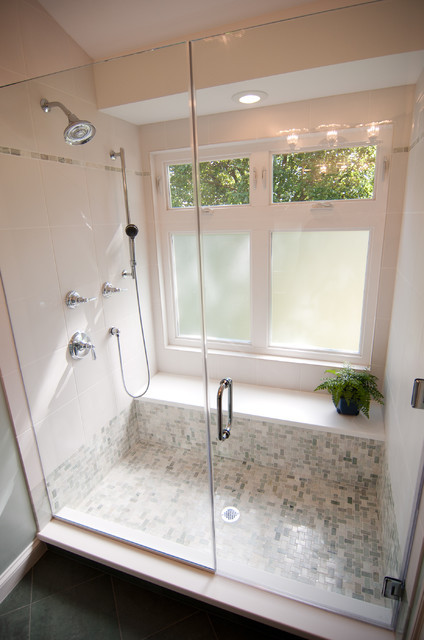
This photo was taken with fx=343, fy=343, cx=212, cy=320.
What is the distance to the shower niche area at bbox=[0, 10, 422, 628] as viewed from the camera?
1.55m

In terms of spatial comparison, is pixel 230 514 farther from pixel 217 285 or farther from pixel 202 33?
pixel 202 33

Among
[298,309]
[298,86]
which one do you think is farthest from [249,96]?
[298,309]


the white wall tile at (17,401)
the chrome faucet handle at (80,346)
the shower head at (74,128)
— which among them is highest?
the shower head at (74,128)

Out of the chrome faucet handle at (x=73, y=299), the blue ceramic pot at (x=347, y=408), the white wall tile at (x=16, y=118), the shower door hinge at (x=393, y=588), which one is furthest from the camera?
the blue ceramic pot at (x=347, y=408)

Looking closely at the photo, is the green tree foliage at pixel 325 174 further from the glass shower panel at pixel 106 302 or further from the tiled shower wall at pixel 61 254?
the tiled shower wall at pixel 61 254

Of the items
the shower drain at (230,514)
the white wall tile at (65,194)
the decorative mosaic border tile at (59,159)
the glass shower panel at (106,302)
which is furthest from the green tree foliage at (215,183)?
the shower drain at (230,514)

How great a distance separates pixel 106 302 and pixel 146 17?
56.3 inches

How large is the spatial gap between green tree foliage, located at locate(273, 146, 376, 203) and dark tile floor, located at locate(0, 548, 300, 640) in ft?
6.90

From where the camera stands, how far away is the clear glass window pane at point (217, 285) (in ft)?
7.32

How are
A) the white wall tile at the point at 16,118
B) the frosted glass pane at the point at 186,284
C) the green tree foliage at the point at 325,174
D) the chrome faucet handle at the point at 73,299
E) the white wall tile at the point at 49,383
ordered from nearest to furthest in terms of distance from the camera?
the white wall tile at the point at 16,118 → the white wall tile at the point at 49,383 → the chrome faucet handle at the point at 73,299 → the green tree foliage at the point at 325,174 → the frosted glass pane at the point at 186,284

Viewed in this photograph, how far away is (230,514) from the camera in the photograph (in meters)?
1.85

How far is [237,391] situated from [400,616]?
1322 millimetres

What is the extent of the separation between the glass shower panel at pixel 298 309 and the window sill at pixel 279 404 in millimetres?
11

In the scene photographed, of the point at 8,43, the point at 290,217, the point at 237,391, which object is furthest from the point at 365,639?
the point at 8,43
